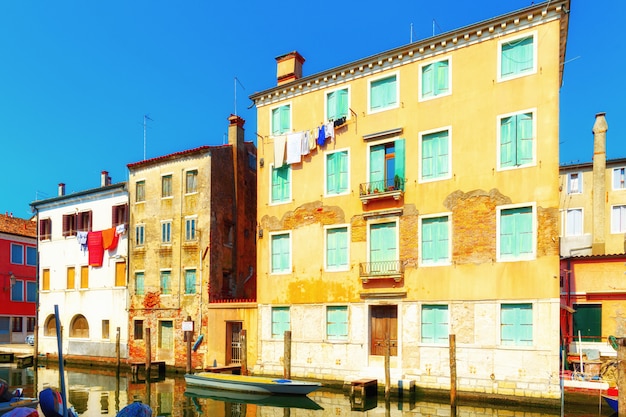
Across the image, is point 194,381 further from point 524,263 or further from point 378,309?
point 524,263

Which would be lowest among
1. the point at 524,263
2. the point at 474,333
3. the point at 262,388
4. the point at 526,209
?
the point at 262,388

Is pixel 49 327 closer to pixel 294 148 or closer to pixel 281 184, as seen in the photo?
pixel 281 184

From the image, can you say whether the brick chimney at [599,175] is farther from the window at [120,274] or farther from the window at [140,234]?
the window at [120,274]

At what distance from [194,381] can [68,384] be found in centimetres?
760

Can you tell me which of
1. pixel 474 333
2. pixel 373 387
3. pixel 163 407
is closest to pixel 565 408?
pixel 474 333

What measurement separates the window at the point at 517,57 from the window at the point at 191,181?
653 inches

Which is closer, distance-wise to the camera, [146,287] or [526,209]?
[526,209]

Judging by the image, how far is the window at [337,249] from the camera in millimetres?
21156

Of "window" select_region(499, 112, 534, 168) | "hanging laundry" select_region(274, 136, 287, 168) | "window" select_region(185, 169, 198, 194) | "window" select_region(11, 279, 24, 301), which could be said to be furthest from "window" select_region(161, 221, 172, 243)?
"window" select_region(11, 279, 24, 301)

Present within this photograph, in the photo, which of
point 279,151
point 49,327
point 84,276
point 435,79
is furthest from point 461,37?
point 49,327

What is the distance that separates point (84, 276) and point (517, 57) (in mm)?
27575

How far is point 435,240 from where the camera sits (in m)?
19.1

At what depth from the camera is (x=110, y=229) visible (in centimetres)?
2984

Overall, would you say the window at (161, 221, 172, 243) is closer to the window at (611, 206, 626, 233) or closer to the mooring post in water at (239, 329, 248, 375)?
the mooring post in water at (239, 329, 248, 375)
